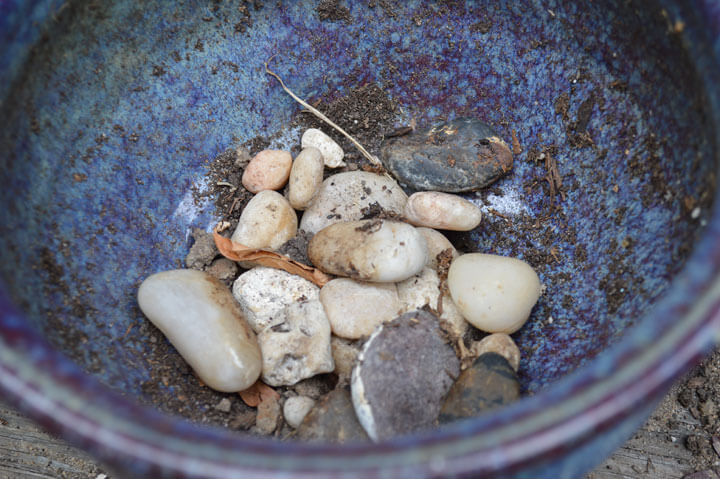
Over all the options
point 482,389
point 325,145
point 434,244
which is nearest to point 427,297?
point 434,244

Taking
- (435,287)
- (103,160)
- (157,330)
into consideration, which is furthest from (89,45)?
(435,287)

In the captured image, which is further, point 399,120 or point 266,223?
point 399,120

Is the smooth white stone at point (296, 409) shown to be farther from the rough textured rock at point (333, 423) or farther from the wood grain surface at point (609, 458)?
the wood grain surface at point (609, 458)

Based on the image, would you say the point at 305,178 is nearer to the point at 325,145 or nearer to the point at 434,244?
the point at 325,145

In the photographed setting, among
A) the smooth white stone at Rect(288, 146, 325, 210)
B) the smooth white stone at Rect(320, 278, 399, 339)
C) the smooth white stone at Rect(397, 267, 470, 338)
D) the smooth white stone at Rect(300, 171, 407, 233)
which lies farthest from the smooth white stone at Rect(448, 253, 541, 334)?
the smooth white stone at Rect(288, 146, 325, 210)

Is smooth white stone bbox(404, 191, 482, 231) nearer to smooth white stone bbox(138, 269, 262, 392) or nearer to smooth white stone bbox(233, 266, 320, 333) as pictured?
smooth white stone bbox(233, 266, 320, 333)

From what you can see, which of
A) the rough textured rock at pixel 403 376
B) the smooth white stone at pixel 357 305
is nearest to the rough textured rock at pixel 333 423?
the rough textured rock at pixel 403 376

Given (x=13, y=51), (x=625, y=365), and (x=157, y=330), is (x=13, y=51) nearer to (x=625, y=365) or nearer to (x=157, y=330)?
(x=157, y=330)
